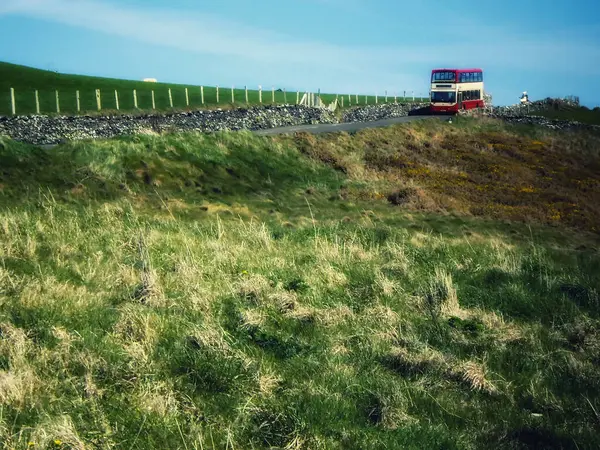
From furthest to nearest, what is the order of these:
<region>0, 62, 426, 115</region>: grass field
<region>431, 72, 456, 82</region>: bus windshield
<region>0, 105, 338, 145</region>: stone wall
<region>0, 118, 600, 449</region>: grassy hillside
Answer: <region>431, 72, 456, 82</region>: bus windshield < <region>0, 62, 426, 115</region>: grass field < <region>0, 105, 338, 145</region>: stone wall < <region>0, 118, 600, 449</region>: grassy hillside

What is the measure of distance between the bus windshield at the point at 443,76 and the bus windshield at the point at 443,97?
160 centimetres

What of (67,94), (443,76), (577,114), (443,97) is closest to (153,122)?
(443,97)

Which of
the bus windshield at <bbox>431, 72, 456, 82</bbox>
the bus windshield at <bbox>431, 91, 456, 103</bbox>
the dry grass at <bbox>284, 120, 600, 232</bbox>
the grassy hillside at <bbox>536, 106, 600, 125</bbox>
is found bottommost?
the dry grass at <bbox>284, 120, 600, 232</bbox>

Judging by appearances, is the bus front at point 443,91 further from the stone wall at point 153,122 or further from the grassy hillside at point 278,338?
the grassy hillside at point 278,338

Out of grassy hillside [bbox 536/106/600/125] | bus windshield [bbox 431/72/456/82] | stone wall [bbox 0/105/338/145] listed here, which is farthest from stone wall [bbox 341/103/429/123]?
grassy hillside [bbox 536/106/600/125]

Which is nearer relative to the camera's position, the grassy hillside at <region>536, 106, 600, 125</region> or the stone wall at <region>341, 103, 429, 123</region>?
the stone wall at <region>341, 103, 429, 123</region>

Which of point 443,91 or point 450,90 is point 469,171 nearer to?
point 450,90

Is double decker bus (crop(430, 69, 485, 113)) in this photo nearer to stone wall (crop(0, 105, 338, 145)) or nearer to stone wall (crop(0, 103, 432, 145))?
stone wall (crop(0, 103, 432, 145))

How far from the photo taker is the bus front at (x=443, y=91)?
209 ft

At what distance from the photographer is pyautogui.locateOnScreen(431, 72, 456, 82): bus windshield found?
64.6m

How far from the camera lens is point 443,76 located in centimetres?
6512

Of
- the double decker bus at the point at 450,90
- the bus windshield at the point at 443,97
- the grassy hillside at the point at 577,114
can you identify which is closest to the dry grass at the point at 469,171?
the double decker bus at the point at 450,90

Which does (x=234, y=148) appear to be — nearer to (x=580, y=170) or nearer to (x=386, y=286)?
(x=386, y=286)

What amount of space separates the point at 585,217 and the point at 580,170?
1436 centimetres
